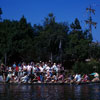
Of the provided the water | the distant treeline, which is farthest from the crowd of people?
the distant treeline

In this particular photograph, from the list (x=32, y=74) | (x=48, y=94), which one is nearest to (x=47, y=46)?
(x=32, y=74)

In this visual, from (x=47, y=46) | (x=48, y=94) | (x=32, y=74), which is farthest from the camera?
(x=47, y=46)

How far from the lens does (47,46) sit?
49.3 metres

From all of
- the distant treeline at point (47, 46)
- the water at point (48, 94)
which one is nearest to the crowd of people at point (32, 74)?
the water at point (48, 94)

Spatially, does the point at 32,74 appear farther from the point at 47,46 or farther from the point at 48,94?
the point at 47,46

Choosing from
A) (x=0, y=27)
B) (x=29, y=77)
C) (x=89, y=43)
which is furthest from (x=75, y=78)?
(x=0, y=27)

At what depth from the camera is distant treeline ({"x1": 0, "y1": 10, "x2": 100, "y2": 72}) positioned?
48625 millimetres

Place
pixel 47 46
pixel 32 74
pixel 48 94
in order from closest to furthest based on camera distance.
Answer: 1. pixel 48 94
2. pixel 32 74
3. pixel 47 46

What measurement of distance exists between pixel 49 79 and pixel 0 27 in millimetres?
24925

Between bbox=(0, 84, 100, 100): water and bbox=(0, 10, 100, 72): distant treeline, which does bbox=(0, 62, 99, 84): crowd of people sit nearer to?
bbox=(0, 84, 100, 100): water

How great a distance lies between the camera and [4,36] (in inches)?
2012

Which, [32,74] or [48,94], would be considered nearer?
[48,94]

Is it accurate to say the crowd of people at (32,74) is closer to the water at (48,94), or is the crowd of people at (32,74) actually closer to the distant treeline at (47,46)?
the water at (48,94)

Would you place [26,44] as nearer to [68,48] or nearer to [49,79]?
[68,48]
